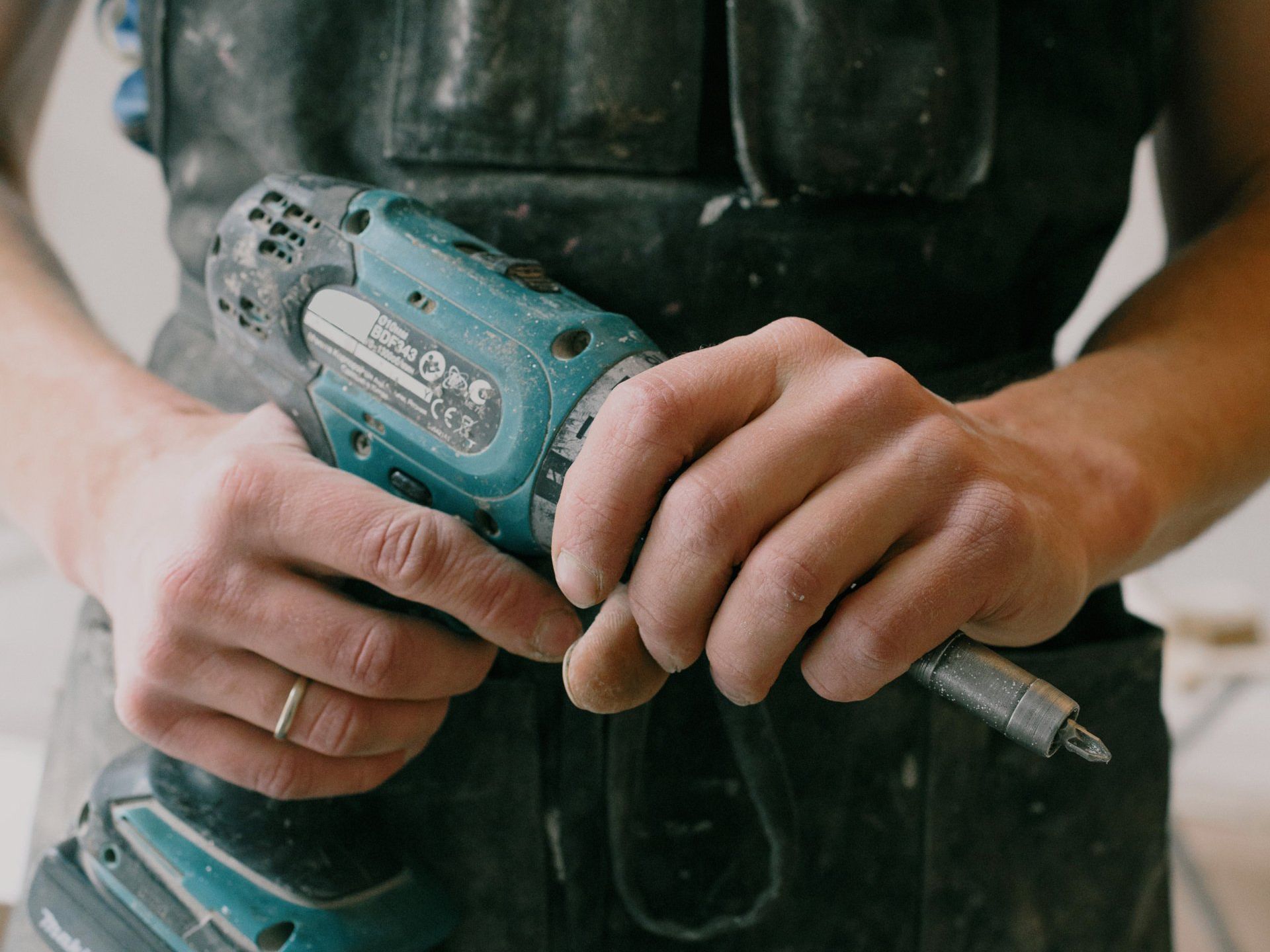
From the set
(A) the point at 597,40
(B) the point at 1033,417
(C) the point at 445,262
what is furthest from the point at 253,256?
(B) the point at 1033,417

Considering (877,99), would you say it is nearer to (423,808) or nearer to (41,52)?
(423,808)

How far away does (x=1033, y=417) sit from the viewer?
581 millimetres

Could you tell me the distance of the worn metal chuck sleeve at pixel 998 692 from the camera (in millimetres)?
404

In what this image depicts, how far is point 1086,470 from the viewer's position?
565 millimetres

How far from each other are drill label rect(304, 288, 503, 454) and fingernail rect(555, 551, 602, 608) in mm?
103

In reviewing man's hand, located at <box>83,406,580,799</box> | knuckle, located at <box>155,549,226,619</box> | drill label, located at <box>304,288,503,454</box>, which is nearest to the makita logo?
man's hand, located at <box>83,406,580,799</box>

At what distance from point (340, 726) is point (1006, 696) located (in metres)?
0.35

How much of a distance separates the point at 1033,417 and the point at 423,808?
0.46 m

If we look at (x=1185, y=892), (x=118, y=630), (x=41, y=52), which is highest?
(x=41, y=52)

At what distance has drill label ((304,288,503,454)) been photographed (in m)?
0.53

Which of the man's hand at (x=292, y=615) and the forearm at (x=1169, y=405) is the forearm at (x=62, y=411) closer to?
the man's hand at (x=292, y=615)

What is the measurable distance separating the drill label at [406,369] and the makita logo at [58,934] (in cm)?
39

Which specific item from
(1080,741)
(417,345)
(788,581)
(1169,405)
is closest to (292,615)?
(417,345)

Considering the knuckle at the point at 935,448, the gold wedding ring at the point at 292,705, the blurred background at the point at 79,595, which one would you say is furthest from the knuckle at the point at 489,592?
the blurred background at the point at 79,595
